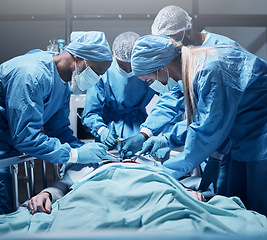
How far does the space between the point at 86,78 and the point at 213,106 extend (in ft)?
2.65

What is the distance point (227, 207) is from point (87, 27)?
128 inches

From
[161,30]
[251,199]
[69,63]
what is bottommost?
[251,199]

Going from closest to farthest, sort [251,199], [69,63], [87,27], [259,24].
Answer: [251,199] < [69,63] < [259,24] < [87,27]

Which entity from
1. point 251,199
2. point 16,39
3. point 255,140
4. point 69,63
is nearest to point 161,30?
point 69,63

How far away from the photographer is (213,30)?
3963 millimetres

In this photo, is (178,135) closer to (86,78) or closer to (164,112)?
(164,112)

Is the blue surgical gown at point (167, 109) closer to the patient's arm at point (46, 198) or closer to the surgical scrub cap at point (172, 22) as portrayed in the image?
the surgical scrub cap at point (172, 22)

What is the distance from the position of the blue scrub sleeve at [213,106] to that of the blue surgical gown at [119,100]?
3.05 feet

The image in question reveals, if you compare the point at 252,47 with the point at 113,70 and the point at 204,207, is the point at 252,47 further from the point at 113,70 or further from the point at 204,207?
the point at 204,207

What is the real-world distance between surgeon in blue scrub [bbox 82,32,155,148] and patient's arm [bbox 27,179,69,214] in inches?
23.4

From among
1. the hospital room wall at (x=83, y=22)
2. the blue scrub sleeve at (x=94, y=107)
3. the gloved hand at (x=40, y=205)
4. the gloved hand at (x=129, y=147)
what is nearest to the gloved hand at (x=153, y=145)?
the gloved hand at (x=129, y=147)

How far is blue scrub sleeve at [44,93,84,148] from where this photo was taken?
6.39 feet

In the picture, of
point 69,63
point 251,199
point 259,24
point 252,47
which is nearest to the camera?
point 251,199

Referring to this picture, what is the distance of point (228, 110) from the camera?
121 cm
